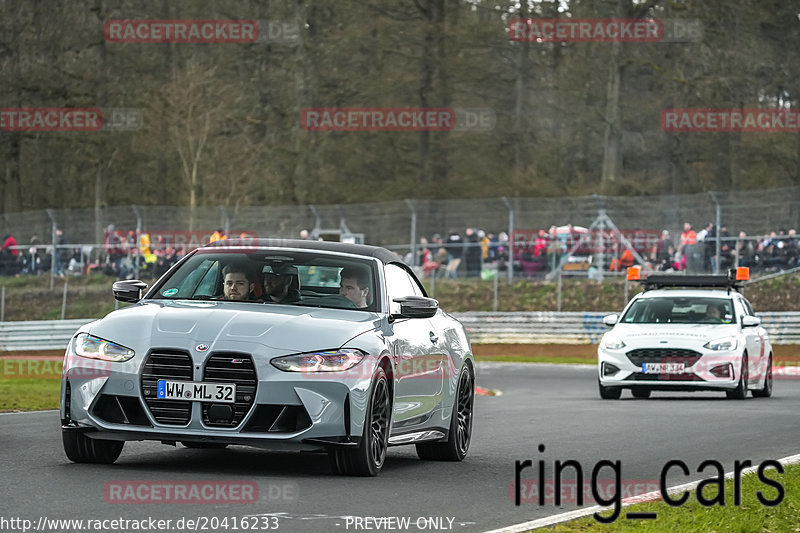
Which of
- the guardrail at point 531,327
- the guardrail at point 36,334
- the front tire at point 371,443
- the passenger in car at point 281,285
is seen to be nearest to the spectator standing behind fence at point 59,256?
the guardrail at point 36,334

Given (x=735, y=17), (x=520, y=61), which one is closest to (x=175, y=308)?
(x=735, y=17)

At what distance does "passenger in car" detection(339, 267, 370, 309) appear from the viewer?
10781mm

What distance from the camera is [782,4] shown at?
54.8 metres

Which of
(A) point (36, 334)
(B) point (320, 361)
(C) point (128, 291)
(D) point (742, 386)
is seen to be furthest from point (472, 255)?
(B) point (320, 361)

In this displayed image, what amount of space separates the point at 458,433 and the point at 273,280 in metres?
2.13

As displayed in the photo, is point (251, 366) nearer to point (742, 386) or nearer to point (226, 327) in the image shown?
point (226, 327)

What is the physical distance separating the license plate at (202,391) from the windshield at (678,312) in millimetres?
13129

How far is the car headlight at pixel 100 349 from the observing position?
31.4ft

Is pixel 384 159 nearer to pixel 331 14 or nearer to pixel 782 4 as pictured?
pixel 331 14

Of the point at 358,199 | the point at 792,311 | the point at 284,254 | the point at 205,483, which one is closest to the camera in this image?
the point at 205,483

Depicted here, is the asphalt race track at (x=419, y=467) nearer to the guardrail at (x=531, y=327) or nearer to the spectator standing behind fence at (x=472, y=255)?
the guardrail at (x=531, y=327)

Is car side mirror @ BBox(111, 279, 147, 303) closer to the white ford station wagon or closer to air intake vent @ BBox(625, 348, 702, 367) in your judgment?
the white ford station wagon

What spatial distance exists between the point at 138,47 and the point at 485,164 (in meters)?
15.1

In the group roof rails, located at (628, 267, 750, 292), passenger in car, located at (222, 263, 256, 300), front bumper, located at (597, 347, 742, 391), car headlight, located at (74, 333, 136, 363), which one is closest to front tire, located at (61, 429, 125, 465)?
car headlight, located at (74, 333, 136, 363)
